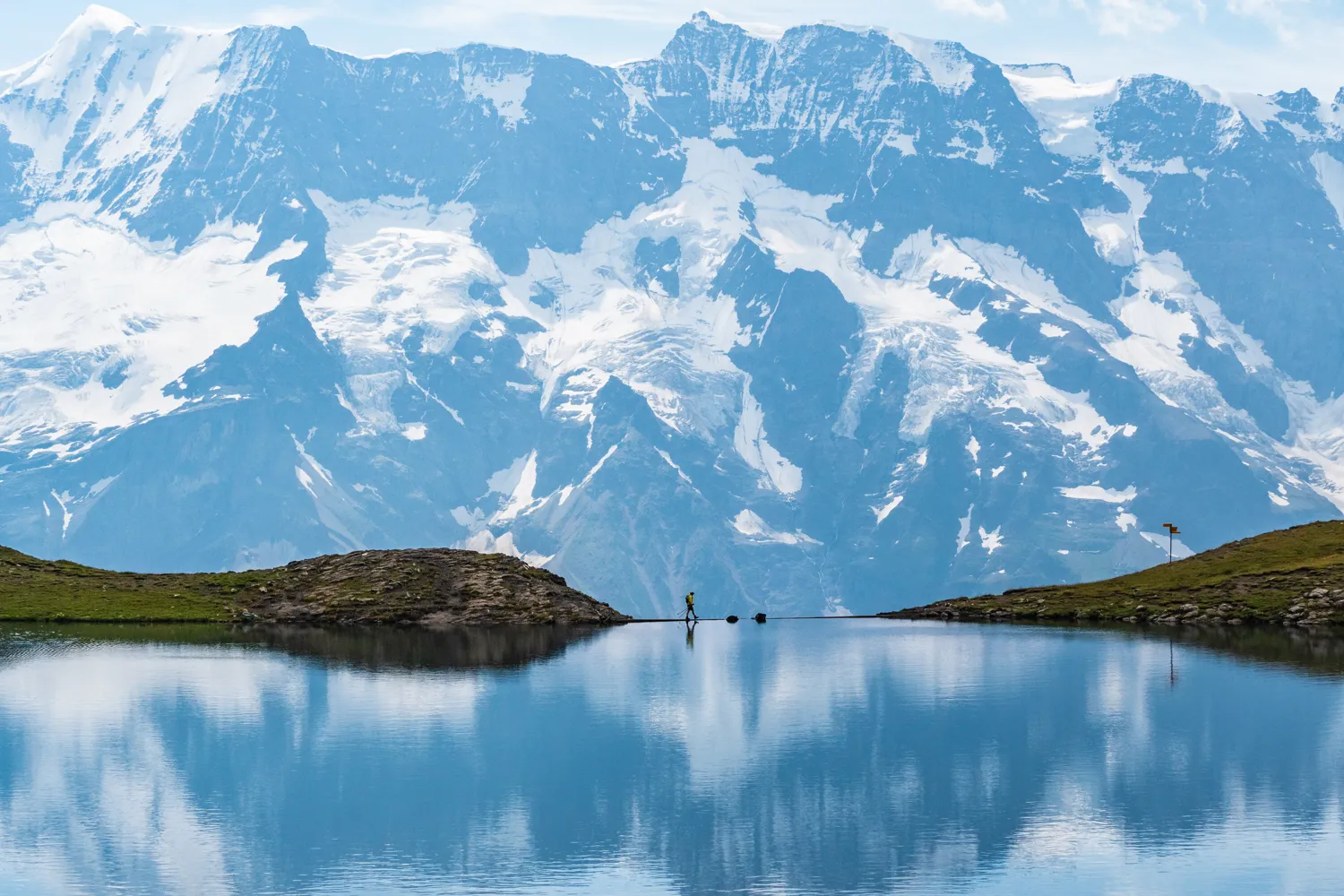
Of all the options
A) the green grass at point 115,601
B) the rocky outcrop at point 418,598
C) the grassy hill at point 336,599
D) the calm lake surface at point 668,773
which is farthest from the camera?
the rocky outcrop at point 418,598

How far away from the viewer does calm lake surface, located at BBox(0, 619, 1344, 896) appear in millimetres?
72750

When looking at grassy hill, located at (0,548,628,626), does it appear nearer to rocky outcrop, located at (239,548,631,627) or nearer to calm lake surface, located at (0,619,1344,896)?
rocky outcrop, located at (239,548,631,627)

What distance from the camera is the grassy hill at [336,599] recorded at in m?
183

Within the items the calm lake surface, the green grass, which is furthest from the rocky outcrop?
the calm lake surface

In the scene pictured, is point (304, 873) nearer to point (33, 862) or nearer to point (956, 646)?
point (33, 862)

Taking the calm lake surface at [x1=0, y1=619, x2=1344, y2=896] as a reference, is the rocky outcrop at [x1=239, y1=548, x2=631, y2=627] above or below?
above

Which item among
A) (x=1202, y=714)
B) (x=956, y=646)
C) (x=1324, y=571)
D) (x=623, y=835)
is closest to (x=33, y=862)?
(x=623, y=835)

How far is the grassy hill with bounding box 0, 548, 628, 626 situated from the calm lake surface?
37044mm

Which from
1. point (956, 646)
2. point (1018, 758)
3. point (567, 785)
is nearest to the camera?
point (567, 785)

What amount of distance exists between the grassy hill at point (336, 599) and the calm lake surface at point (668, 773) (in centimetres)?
3704

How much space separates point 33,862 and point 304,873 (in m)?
11.3

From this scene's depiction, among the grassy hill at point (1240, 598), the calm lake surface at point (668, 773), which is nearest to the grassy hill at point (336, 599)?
the calm lake surface at point (668, 773)

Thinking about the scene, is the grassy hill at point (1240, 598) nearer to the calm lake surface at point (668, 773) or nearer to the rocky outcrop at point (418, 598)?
the calm lake surface at point (668, 773)

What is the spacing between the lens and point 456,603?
187500 millimetres
